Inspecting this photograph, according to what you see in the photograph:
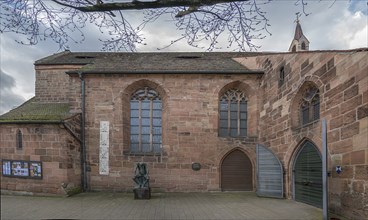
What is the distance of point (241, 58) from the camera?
15.8 m

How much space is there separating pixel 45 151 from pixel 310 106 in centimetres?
1021

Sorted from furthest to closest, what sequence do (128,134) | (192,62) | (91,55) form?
1. (91,55)
2. (192,62)
3. (128,134)

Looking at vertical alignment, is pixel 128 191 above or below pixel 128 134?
below

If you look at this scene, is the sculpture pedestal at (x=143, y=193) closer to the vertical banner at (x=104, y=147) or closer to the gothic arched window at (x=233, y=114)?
the vertical banner at (x=104, y=147)

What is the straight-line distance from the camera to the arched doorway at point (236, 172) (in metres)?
13.7

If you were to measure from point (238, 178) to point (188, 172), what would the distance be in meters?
2.40

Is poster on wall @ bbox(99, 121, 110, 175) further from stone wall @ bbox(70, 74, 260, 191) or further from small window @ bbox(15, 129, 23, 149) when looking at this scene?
small window @ bbox(15, 129, 23, 149)

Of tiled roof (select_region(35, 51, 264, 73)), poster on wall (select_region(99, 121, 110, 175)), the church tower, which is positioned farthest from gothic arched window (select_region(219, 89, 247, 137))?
the church tower

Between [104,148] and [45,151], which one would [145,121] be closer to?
[104,148]

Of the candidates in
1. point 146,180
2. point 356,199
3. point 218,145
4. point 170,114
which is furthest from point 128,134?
point 356,199

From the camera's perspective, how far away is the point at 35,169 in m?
11.6

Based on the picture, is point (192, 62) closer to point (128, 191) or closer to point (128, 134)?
point (128, 134)

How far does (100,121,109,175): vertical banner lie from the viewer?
1350 centimetres

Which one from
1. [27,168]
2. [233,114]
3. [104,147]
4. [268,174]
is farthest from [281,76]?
[27,168]
